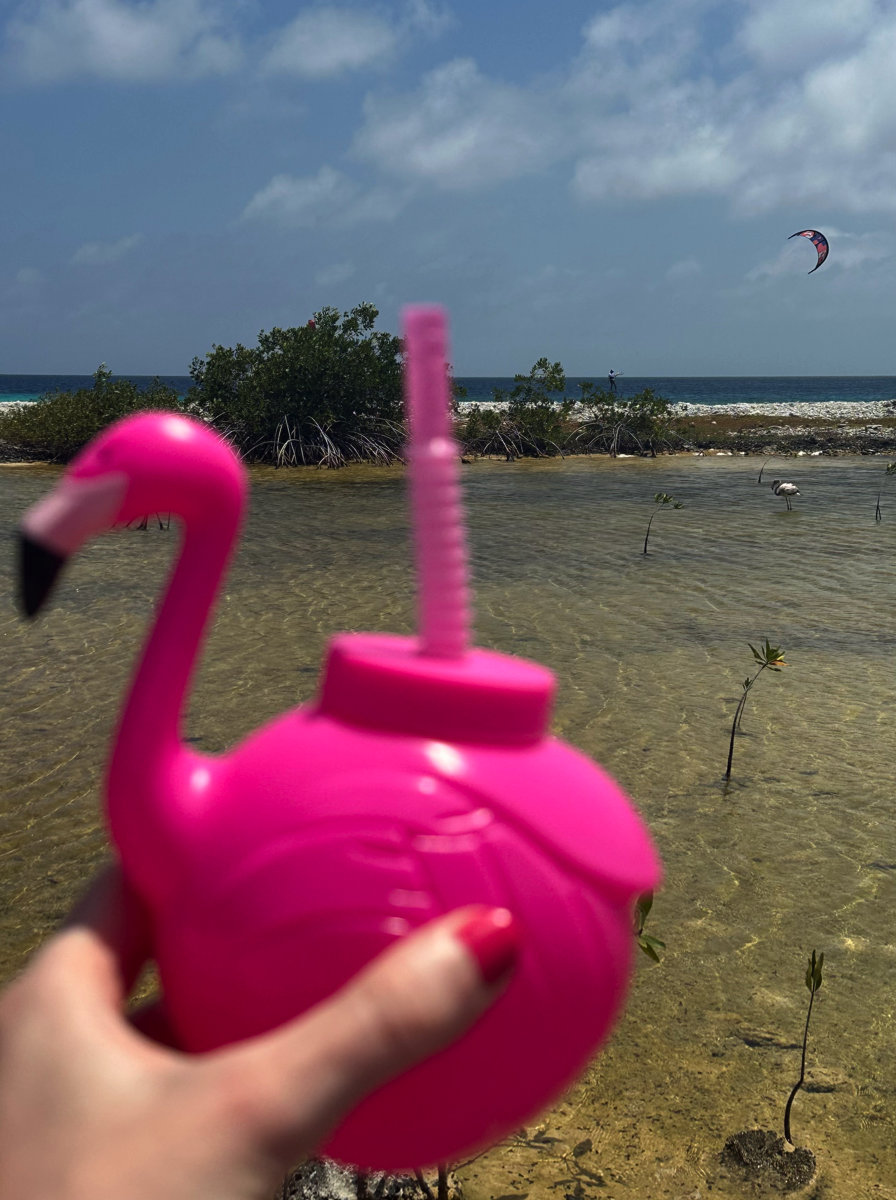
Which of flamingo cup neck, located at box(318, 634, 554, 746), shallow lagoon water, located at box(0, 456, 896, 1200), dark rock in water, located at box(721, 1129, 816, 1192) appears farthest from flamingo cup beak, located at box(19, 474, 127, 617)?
dark rock in water, located at box(721, 1129, 816, 1192)

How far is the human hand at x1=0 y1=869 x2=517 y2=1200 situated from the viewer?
120cm

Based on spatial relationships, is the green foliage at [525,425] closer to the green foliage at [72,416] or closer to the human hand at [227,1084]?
the green foliage at [72,416]

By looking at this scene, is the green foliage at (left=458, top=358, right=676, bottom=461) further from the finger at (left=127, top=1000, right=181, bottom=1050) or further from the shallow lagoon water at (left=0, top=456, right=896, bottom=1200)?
the finger at (left=127, top=1000, right=181, bottom=1050)

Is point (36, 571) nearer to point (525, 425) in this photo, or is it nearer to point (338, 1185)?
point (338, 1185)

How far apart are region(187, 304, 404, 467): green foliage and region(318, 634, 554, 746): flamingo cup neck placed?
2567 centimetres

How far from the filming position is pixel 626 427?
3228 cm

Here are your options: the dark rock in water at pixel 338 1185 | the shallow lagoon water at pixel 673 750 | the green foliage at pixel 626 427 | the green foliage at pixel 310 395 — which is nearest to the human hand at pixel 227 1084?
the dark rock in water at pixel 338 1185

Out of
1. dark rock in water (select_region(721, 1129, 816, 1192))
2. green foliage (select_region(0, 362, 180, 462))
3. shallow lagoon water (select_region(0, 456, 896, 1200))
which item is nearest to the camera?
dark rock in water (select_region(721, 1129, 816, 1192))

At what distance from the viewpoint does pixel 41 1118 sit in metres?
1.27

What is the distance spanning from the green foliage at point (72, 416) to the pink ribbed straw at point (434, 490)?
1023 inches

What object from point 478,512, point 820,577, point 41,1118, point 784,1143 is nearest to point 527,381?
point 478,512

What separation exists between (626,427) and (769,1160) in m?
30.0

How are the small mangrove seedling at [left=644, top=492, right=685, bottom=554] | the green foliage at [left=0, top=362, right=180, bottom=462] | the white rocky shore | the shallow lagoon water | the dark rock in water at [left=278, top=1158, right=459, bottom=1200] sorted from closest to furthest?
the dark rock in water at [left=278, top=1158, right=459, bottom=1200] < the shallow lagoon water < the small mangrove seedling at [left=644, top=492, right=685, bottom=554] < the green foliage at [left=0, top=362, right=180, bottom=462] < the white rocky shore

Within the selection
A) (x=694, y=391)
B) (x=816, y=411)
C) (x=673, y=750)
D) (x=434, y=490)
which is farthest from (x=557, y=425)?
(x=694, y=391)
